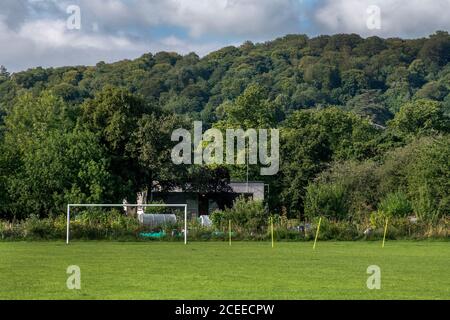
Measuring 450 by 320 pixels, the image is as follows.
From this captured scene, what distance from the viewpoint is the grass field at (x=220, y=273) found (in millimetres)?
20344

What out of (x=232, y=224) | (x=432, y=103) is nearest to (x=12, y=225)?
(x=232, y=224)

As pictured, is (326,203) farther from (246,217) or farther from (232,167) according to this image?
(232,167)

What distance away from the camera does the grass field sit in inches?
801

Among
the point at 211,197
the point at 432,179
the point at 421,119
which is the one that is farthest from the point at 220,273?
the point at 421,119

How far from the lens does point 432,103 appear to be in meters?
101

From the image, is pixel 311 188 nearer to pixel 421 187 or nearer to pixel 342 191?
pixel 342 191

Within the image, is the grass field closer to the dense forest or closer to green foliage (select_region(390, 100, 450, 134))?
the dense forest

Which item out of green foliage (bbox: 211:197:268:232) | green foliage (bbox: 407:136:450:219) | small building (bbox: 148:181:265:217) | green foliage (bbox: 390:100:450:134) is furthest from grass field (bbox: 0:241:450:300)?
green foliage (bbox: 390:100:450:134)

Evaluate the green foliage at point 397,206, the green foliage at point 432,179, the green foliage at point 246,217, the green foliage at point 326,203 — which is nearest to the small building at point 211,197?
the green foliage at point 432,179

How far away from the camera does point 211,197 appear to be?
287 ft

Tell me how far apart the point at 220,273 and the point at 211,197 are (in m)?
61.0

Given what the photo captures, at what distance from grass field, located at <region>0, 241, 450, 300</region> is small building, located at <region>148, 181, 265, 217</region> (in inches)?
1727

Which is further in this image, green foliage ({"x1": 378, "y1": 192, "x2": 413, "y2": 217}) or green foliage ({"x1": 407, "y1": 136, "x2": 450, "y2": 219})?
green foliage ({"x1": 407, "y1": 136, "x2": 450, "y2": 219})
